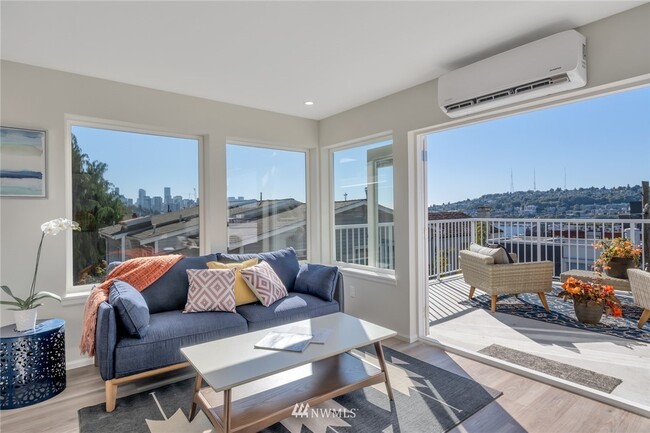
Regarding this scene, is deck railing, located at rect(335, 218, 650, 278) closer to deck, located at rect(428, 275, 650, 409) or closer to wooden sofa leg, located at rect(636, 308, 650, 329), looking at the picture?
deck, located at rect(428, 275, 650, 409)

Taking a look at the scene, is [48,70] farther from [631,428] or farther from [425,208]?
[631,428]

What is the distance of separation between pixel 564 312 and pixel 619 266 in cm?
83

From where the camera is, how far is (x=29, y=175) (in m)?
2.69

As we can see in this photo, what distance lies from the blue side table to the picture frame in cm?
100

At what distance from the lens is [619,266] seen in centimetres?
410

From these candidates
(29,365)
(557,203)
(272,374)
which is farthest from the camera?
(557,203)

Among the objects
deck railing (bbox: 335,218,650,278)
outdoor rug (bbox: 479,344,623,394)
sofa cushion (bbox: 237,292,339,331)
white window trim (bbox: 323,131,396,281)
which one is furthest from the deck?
sofa cushion (bbox: 237,292,339,331)

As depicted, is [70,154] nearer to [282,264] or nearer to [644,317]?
[282,264]

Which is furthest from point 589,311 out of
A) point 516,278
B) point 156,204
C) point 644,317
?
point 156,204

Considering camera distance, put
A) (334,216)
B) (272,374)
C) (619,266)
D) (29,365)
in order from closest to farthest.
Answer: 1. (272,374)
2. (29,365)
3. (619,266)
4. (334,216)

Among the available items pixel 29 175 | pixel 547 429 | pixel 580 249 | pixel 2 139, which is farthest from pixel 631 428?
pixel 2 139

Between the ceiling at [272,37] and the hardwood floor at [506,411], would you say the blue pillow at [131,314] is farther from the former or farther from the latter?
the ceiling at [272,37]

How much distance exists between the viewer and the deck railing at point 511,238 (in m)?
4.20

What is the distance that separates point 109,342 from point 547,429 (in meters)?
2.65
